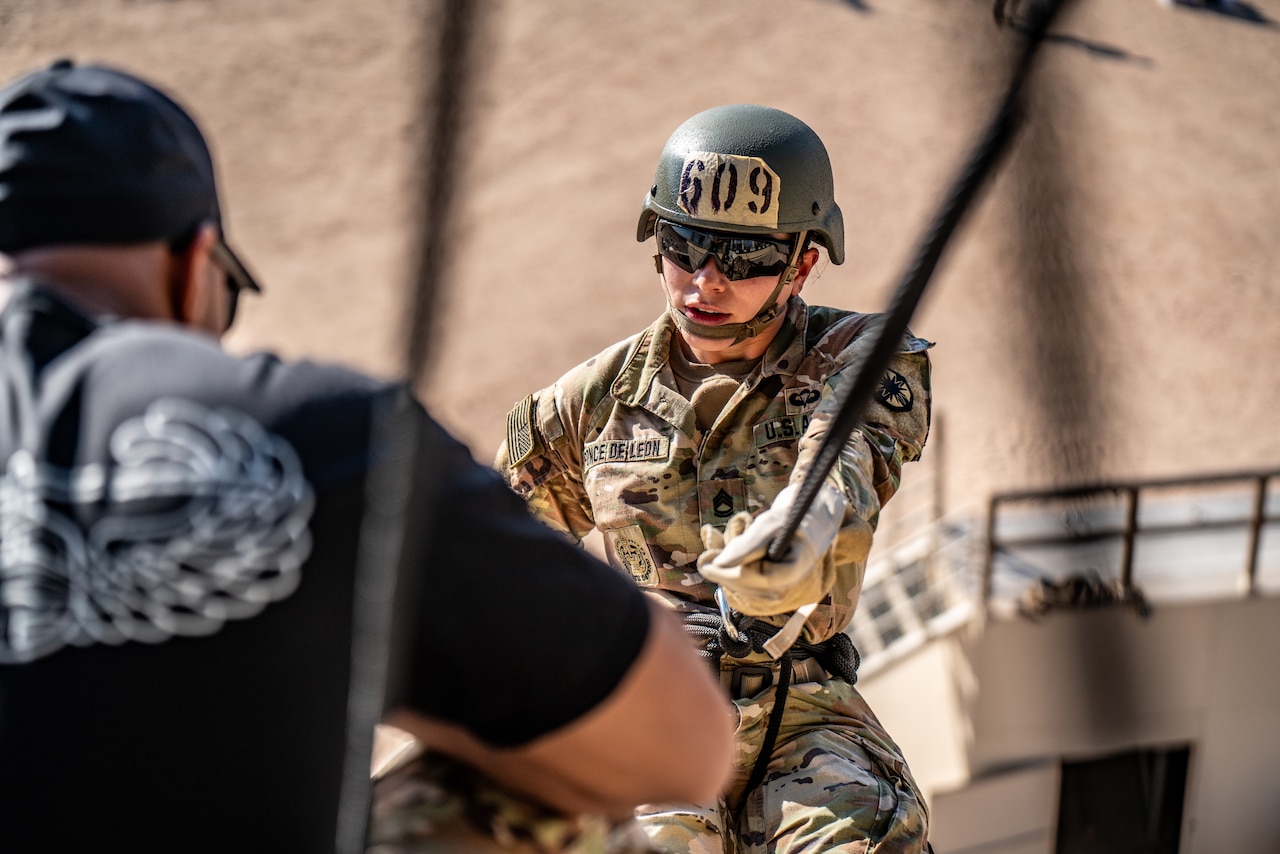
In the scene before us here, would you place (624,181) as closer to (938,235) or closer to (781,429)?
(781,429)

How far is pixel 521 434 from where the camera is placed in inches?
130

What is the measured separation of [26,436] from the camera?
50.7 inches

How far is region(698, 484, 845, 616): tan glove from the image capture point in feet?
8.02

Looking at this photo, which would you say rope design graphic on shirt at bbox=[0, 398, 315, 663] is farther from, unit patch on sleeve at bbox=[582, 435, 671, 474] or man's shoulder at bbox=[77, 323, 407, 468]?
unit patch on sleeve at bbox=[582, 435, 671, 474]

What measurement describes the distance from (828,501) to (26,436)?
162 centimetres

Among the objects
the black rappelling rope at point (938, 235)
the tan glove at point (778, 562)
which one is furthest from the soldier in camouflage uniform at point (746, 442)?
the black rappelling rope at point (938, 235)

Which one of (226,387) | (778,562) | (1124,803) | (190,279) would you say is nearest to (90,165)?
(190,279)

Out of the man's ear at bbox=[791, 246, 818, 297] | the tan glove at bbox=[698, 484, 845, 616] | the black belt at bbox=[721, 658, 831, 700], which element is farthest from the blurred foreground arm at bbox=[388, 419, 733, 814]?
the man's ear at bbox=[791, 246, 818, 297]

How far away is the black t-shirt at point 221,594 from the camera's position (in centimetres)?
127

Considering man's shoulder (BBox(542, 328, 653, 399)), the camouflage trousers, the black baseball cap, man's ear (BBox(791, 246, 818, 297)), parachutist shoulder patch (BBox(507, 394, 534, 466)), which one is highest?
the black baseball cap

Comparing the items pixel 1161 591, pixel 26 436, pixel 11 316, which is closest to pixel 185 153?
pixel 11 316

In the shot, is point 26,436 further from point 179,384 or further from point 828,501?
point 828,501

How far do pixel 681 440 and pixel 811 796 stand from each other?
86 cm

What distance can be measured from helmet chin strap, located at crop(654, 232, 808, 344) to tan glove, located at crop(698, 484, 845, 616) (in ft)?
1.99
